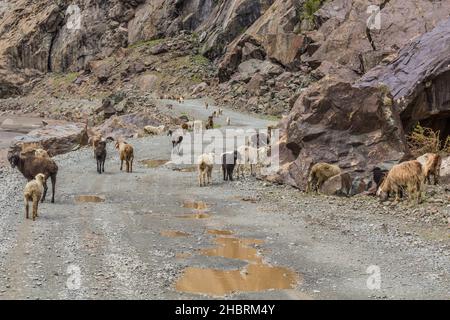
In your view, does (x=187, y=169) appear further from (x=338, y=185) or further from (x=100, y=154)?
(x=338, y=185)

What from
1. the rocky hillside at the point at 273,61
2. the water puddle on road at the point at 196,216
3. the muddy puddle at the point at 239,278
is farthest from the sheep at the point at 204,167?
the muddy puddle at the point at 239,278

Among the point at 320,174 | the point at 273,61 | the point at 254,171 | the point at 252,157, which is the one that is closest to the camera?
the point at 320,174

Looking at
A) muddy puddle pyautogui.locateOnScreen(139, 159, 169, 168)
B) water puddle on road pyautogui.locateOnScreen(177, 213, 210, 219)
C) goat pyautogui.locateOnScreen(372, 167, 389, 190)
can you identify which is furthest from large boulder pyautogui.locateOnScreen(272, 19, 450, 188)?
muddy puddle pyautogui.locateOnScreen(139, 159, 169, 168)

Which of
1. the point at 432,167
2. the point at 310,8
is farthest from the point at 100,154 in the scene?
the point at 310,8

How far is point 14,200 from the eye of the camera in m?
18.5

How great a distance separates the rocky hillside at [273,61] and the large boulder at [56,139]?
1382cm

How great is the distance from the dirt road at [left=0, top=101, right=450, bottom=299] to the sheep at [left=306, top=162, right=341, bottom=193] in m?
0.63

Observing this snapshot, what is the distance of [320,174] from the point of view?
63.8 ft

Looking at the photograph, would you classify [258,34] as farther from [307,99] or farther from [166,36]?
[307,99]

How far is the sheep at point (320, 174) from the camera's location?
19.4 metres

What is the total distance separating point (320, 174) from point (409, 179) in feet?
10.8

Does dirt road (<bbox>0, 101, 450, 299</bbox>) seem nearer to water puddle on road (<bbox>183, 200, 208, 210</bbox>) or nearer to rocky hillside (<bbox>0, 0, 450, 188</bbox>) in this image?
water puddle on road (<bbox>183, 200, 208, 210</bbox>)

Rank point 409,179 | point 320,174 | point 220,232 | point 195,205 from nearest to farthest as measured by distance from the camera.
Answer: point 220,232 → point 409,179 → point 195,205 → point 320,174
